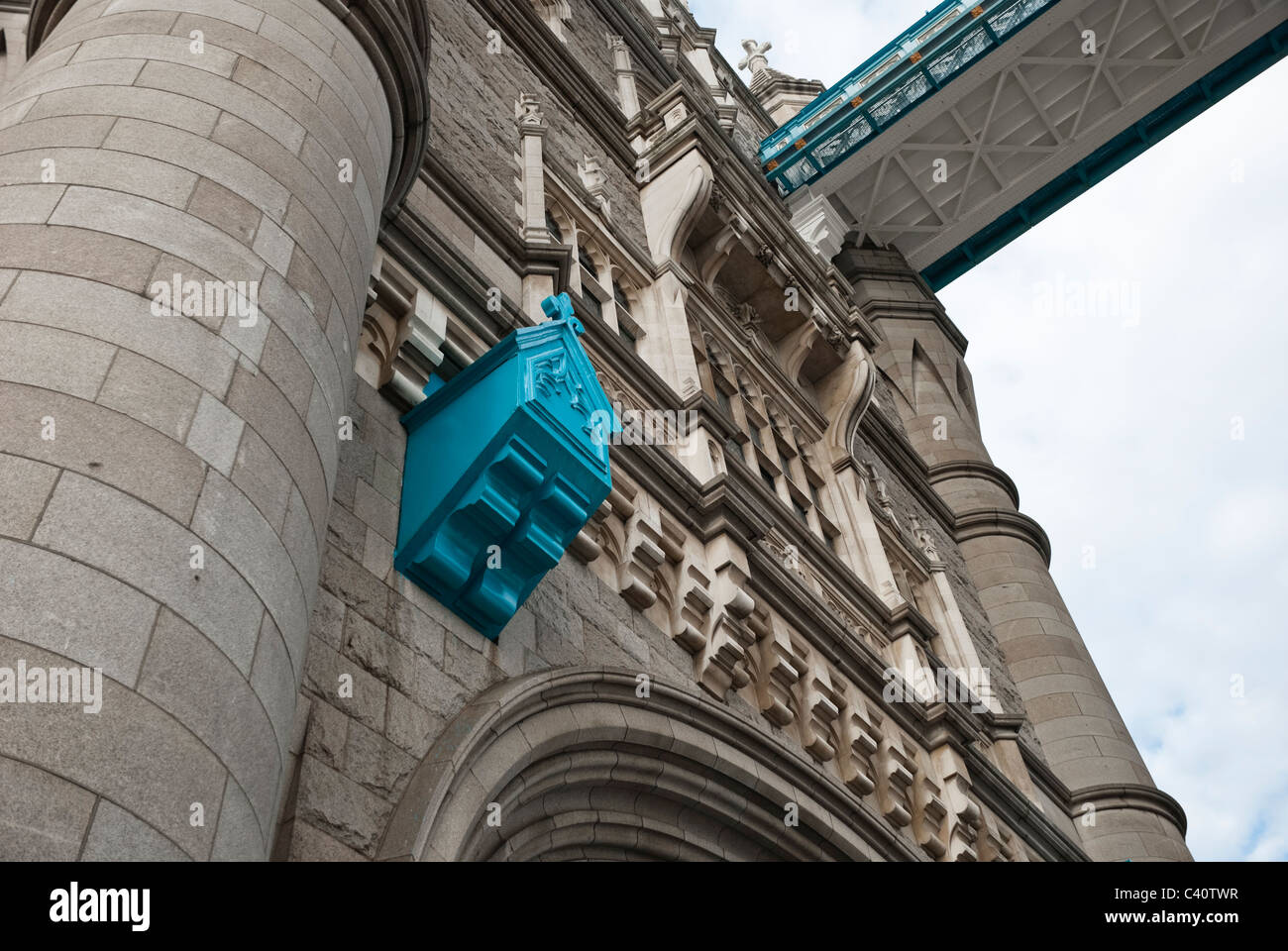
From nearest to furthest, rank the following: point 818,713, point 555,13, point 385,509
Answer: point 385,509, point 818,713, point 555,13

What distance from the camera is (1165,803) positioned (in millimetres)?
17203

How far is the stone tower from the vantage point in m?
4.13

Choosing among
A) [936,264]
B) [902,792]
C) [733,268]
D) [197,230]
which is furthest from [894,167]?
[197,230]

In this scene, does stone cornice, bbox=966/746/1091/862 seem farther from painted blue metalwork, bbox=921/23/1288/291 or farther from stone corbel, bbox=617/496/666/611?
painted blue metalwork, bbox=921/23/1288/291

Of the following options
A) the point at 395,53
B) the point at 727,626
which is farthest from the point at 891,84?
the point at 395,53

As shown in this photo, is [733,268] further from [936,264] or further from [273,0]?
[936,264]

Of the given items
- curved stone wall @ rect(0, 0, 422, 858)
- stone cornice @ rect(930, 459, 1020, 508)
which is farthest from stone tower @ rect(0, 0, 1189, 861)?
stone cornice @ rect(930, 459, 1020, 508)

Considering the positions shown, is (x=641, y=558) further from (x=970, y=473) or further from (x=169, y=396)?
(x=970, y=473)

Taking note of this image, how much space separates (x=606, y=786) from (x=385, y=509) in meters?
2.06

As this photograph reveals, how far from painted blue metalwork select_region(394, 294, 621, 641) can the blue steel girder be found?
21580 mm

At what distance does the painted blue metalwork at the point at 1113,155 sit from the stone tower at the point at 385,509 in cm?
1699

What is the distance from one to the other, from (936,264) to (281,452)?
2825 cm

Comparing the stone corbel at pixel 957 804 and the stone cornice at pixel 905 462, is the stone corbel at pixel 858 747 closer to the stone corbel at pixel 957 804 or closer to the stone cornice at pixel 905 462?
the stone corbel at pixel 957 804

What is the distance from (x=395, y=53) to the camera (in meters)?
7.83
